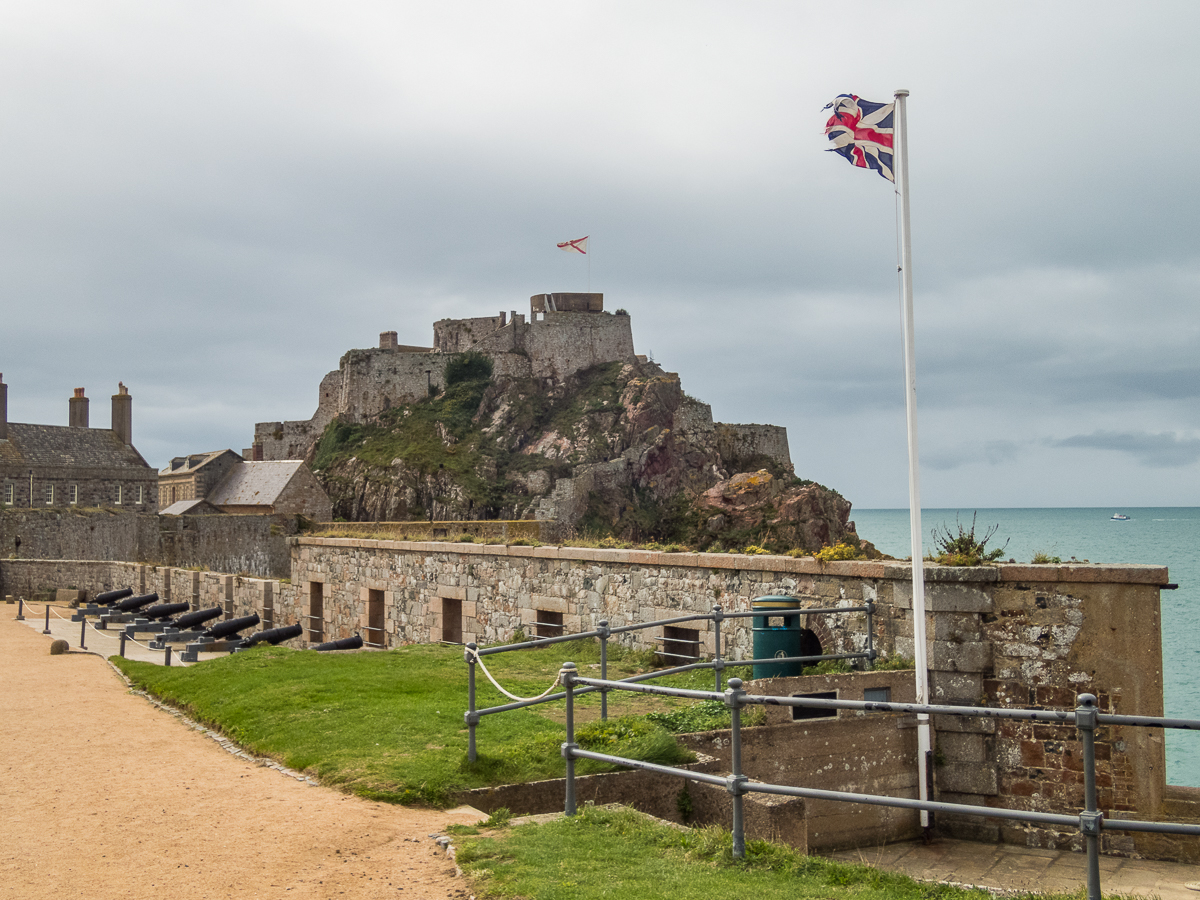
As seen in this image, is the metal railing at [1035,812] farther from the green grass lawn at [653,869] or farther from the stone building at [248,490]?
the stone building at [248,490]

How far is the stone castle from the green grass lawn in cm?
6586

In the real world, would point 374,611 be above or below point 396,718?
below

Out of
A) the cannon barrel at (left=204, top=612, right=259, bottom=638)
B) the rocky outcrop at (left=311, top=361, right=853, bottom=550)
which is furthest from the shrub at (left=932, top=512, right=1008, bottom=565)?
the rocky outcrop at (left=311, top=361, right=853, bottom=550)

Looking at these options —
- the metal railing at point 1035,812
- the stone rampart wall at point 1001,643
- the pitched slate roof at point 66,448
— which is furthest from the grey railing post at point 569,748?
the pitched slate roof at point 66,448

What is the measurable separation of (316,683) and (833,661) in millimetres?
6522

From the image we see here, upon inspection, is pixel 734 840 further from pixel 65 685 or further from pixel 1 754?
pixel 65 685

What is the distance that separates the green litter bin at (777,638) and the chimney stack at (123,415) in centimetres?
5154

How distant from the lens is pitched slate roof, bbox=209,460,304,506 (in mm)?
52906

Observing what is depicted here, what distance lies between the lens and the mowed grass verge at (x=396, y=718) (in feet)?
27.8

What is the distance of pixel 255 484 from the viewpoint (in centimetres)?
5431

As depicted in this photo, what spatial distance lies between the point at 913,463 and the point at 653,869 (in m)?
7.20

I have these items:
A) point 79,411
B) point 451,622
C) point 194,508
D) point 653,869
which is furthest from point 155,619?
point 79,411

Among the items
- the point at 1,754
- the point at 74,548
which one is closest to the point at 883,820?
the point at 1,754

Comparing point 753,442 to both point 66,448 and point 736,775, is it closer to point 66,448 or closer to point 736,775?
point 66,448
